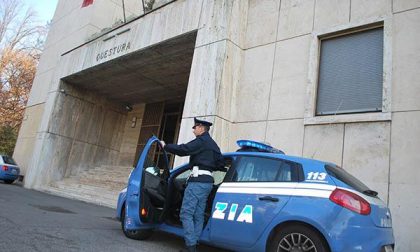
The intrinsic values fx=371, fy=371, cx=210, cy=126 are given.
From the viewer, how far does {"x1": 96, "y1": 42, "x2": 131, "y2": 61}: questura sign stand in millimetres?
12557

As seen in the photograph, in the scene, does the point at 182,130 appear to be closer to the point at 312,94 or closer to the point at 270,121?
the point at 270,121

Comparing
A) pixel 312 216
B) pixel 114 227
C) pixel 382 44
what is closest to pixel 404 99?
pixel 382 44

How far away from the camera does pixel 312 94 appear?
7.81 meters

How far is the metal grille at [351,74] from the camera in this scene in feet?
23.5

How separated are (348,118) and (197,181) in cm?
367

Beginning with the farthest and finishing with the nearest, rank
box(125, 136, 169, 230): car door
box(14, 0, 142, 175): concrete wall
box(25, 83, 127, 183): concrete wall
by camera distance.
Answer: box(14, 0, 142, 175): concrete wall
box(25, 83, 127, 183): concrete wall
box(125, 136, 169, 230): car door

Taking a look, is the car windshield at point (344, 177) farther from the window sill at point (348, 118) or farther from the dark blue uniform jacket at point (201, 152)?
the window sill at point (348, 118)

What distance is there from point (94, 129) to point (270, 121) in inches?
454

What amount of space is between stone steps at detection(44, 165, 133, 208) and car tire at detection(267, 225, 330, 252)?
8386mm

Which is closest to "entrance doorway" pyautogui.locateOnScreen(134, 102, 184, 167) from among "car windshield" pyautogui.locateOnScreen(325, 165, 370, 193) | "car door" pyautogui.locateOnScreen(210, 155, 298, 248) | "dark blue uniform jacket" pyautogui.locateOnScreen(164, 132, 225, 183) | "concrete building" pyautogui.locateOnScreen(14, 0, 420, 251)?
"concrete building" pyautogui.locateOnScreen(14, 0, 420, 251)

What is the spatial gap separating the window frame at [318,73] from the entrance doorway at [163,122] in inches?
362

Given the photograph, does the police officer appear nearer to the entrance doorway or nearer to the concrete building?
the concrete building

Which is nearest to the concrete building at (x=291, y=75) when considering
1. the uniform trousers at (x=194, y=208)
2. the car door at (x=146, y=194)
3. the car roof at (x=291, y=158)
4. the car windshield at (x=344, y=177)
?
the car windshield at (x=344, y=177)

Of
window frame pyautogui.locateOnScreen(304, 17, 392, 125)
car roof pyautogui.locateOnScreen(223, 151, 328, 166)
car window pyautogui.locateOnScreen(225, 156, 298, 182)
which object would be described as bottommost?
car window pyautogui.locateOnScreen(225, 156, 298, 182)
